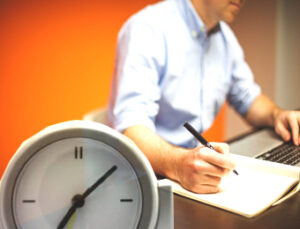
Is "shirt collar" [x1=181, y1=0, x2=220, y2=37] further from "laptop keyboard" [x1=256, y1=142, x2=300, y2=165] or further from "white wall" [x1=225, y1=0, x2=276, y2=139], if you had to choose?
"white wall" [x1=225, y1=0, x2=276, y2=139]

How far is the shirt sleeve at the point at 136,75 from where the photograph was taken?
0.81 meters

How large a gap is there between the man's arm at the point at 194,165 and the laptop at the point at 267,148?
0.22 m

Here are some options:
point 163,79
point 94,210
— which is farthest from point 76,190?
point 163,79

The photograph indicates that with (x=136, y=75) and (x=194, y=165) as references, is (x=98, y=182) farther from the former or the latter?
(x=136, y=75)

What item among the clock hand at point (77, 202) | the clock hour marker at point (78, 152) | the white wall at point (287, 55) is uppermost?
the clock hour marker at point (78, 152)

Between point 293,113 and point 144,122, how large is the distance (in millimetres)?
460

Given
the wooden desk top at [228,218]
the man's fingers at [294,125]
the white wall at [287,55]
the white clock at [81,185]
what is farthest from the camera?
the white wall at [287,55]

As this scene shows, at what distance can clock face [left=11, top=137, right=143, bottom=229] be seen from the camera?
1.22ft

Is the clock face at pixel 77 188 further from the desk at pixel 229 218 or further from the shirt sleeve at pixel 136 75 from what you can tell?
the shirt sleeve at pixel 136 75

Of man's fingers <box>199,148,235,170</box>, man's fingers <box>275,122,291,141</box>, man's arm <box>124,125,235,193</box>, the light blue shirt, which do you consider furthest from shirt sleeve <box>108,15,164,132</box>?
man's fingers <box>275,122,291,141</box>

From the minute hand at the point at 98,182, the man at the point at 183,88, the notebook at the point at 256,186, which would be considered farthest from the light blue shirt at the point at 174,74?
the minute hand at the point at 98,182

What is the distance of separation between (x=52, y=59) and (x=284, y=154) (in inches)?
22.4

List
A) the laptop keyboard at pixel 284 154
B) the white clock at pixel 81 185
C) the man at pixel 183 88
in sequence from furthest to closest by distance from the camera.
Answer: the laptop keyboard at pixel 284 154 → the man at pixel 183 88 → the white clock at pixel 81 185

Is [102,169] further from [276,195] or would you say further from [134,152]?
[276,195]
